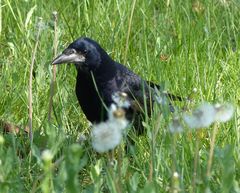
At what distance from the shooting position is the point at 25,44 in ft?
14.0

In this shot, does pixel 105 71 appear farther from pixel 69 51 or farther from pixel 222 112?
pixel 222 112

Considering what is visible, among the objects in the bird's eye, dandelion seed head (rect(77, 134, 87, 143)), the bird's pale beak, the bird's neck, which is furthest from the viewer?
the bird's neck

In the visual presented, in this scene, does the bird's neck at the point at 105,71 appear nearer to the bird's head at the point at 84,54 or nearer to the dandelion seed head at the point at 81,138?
the bird's head at the point at 84,54

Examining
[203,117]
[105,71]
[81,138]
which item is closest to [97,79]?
[105,71]

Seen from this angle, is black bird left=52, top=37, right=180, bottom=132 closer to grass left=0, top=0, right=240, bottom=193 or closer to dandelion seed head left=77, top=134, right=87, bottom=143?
grass left=0, top=0, right=240, bottom=193

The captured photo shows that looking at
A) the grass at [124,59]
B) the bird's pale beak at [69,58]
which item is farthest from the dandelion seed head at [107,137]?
the bird's pale beak at [69,58]

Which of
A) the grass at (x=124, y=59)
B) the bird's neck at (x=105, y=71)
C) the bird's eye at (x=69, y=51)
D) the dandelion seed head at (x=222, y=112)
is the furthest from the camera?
the bird's neck at (x=105, y=71)

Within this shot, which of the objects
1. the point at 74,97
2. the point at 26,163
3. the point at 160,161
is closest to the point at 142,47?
the point at 74,97

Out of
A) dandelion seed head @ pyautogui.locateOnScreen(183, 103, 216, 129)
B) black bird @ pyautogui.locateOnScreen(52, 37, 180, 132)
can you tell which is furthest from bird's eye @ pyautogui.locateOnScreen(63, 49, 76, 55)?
dandelion seed head @ pyautogui.locateOnScreen(183, 103, 216, 129)

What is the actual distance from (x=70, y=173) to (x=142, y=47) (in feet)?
9.18

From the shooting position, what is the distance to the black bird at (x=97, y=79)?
368 centimetres

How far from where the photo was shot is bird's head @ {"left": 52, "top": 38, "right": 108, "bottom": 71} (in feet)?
12.1

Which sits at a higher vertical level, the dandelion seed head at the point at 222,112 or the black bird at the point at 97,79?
the dandelion seed head at the point at 222,112

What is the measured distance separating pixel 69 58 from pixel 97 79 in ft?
0.91
